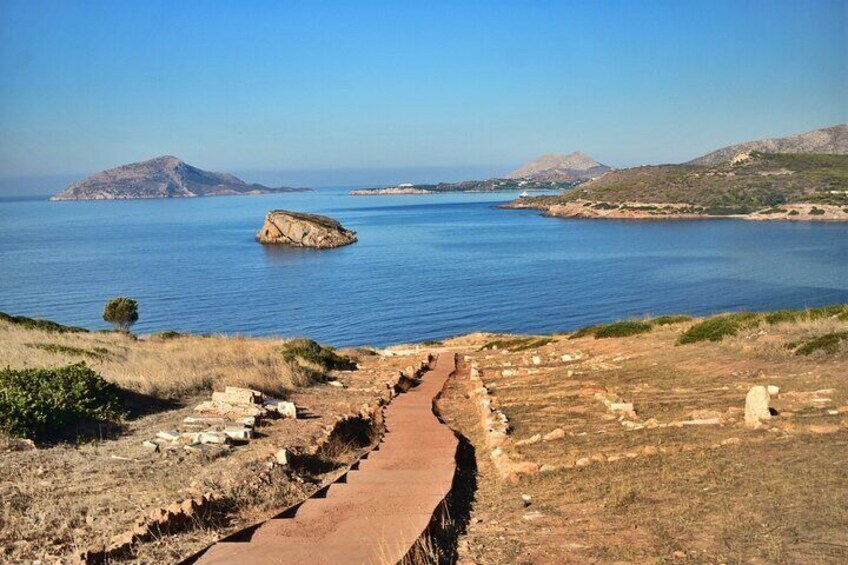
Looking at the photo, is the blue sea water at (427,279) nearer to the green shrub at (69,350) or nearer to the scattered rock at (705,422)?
the green shrub at (69,350)

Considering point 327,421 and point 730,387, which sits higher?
point 730,387

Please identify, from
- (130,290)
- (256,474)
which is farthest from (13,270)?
(256,474)

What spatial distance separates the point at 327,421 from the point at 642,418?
6999 mm

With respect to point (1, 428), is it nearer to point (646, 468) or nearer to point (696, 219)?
point (646, 468)

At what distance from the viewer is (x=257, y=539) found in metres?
7.47

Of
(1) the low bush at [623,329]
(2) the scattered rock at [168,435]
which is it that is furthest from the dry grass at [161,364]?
(1) the low bush at [623,329]

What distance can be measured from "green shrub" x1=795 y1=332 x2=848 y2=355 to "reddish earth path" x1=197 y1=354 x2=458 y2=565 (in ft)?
30.6

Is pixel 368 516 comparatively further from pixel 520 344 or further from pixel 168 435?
pixel 520 344

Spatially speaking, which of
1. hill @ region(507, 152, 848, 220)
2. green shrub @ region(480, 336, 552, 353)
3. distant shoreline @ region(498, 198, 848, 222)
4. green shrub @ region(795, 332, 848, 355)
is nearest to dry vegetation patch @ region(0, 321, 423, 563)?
green shrub @ region(795, 332, 848, 355)

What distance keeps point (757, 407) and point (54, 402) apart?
41.3 feet

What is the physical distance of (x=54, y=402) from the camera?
13.3m

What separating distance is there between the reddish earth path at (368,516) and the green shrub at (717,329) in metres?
12.6

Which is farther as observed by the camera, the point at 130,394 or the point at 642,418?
the point at 130,394

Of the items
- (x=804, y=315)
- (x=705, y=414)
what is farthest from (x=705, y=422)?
(x=804, y=315)
